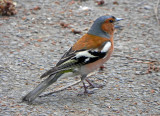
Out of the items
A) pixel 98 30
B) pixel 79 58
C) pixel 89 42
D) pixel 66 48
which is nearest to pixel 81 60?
pixel 79 58

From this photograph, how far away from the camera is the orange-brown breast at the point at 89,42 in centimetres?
488

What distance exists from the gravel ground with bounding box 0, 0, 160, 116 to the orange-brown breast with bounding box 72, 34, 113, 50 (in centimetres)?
70

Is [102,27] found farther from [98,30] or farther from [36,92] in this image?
[36,92]

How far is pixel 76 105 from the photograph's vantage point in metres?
4.61

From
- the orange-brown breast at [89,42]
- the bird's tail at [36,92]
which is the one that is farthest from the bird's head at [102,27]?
the bird's tail at [36,92]

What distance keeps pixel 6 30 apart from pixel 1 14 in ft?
2.50

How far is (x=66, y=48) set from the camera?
6.53m

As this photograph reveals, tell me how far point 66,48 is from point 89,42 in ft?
5.38

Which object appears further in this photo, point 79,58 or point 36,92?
point 79,58

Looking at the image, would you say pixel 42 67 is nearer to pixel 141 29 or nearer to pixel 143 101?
pixel 143 101

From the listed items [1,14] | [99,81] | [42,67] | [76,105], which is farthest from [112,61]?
[1,14]

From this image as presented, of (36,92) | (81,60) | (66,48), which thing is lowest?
(66,48)

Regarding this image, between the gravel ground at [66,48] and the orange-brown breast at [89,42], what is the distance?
70 centimetres

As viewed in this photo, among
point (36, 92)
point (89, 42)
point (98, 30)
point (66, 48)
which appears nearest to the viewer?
point (36, 92)
